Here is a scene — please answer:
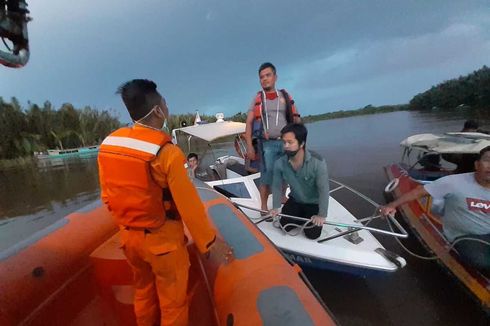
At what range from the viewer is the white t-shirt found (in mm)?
2561

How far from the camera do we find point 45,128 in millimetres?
27891

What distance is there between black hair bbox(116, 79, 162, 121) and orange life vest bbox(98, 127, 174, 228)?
0.10 m

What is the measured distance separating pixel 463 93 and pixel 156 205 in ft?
195

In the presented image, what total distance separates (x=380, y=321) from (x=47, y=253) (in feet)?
10.4

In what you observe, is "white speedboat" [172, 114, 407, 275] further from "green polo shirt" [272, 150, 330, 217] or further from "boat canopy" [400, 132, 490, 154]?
"boat canopy" [400, 132, 490, 154]

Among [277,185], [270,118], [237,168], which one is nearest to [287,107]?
[270,118]

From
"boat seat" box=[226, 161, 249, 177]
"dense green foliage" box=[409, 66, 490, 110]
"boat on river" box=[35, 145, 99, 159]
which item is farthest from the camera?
"dense green foliage" box=[409, 66, 490, 110]

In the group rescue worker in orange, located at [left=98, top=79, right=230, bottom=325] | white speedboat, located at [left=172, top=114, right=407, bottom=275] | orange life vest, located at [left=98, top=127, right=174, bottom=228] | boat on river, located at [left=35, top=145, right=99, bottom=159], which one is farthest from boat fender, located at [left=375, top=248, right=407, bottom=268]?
boat on river, located at [left=35, top=145, right=99, bottom=159]

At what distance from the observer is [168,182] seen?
142cm

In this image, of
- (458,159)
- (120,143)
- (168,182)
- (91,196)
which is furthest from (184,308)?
(91,196)

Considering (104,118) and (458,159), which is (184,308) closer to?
(458,159)

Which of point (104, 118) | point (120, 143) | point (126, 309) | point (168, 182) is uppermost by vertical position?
point (104, 118)

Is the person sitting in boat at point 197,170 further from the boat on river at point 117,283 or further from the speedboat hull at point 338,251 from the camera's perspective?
the boat on river at point 117,283

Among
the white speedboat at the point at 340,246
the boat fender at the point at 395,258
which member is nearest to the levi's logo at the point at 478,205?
the white speedboat at the point at 340,246
